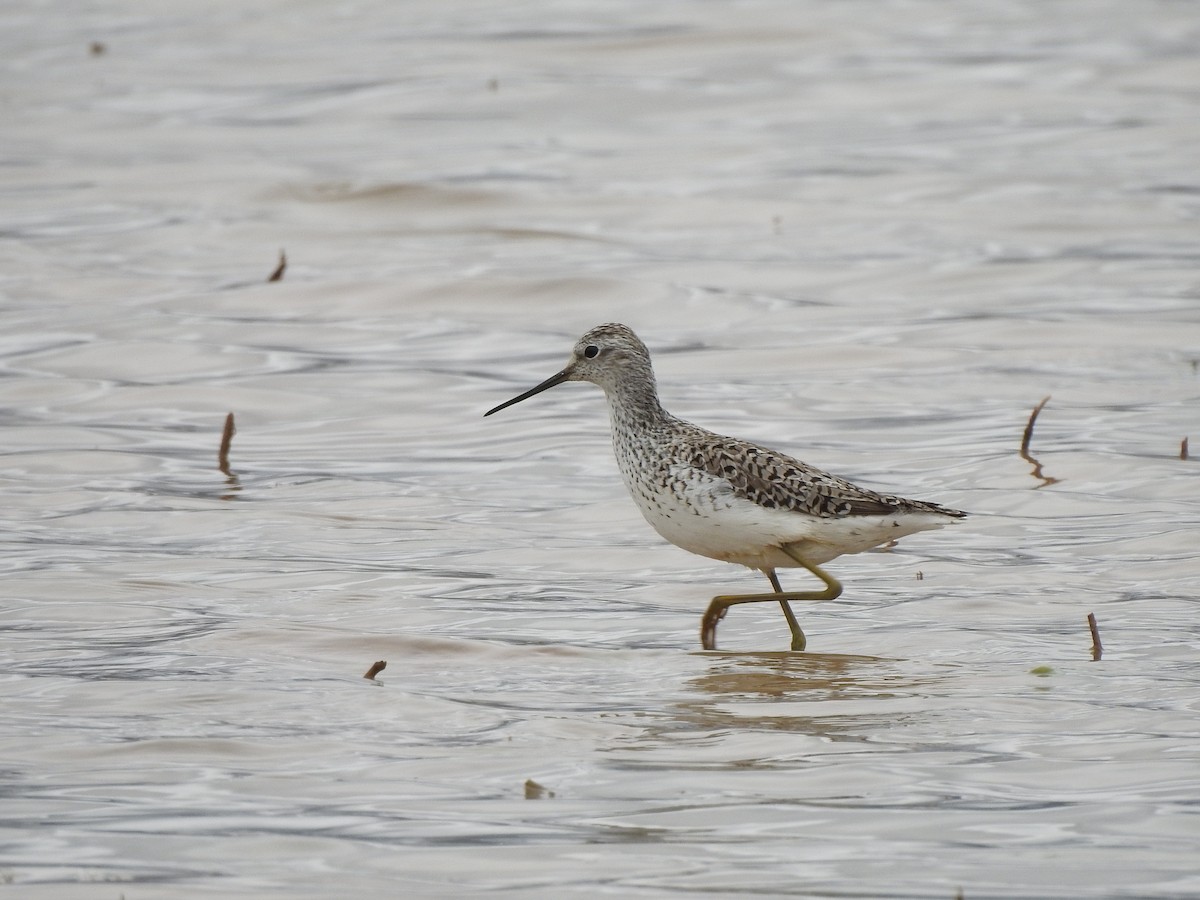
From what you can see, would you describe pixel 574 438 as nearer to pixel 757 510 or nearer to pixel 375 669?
pixel 757 510

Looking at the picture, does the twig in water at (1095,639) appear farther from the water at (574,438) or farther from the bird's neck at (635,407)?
the bird's neck at (635,407)

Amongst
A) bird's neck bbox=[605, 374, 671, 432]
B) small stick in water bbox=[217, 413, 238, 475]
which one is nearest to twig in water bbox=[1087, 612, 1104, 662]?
bird's neck bbox=[605, 374, 671, 432]

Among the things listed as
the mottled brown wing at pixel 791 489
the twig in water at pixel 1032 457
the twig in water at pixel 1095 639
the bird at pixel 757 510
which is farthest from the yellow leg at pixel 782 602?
the twig in water at pixel 1032 457

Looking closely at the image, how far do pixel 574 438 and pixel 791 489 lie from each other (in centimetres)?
494

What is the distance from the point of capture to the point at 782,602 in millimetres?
9086

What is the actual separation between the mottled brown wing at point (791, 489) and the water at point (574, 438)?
24.5 inches

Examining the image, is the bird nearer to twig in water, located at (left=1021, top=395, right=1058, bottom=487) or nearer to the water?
the water

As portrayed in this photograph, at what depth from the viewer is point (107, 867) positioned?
6000mm

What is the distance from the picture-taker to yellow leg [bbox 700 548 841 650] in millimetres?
8953

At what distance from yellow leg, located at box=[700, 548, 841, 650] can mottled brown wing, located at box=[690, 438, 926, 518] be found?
29 centimetres

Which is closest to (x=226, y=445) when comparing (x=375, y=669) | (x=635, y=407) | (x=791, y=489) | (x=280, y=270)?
(x=635, y=407)

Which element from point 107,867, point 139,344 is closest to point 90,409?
point 139,344

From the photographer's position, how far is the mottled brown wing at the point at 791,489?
8836mm

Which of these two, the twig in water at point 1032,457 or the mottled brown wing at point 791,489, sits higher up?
the mottled brown wing at point 791,489
